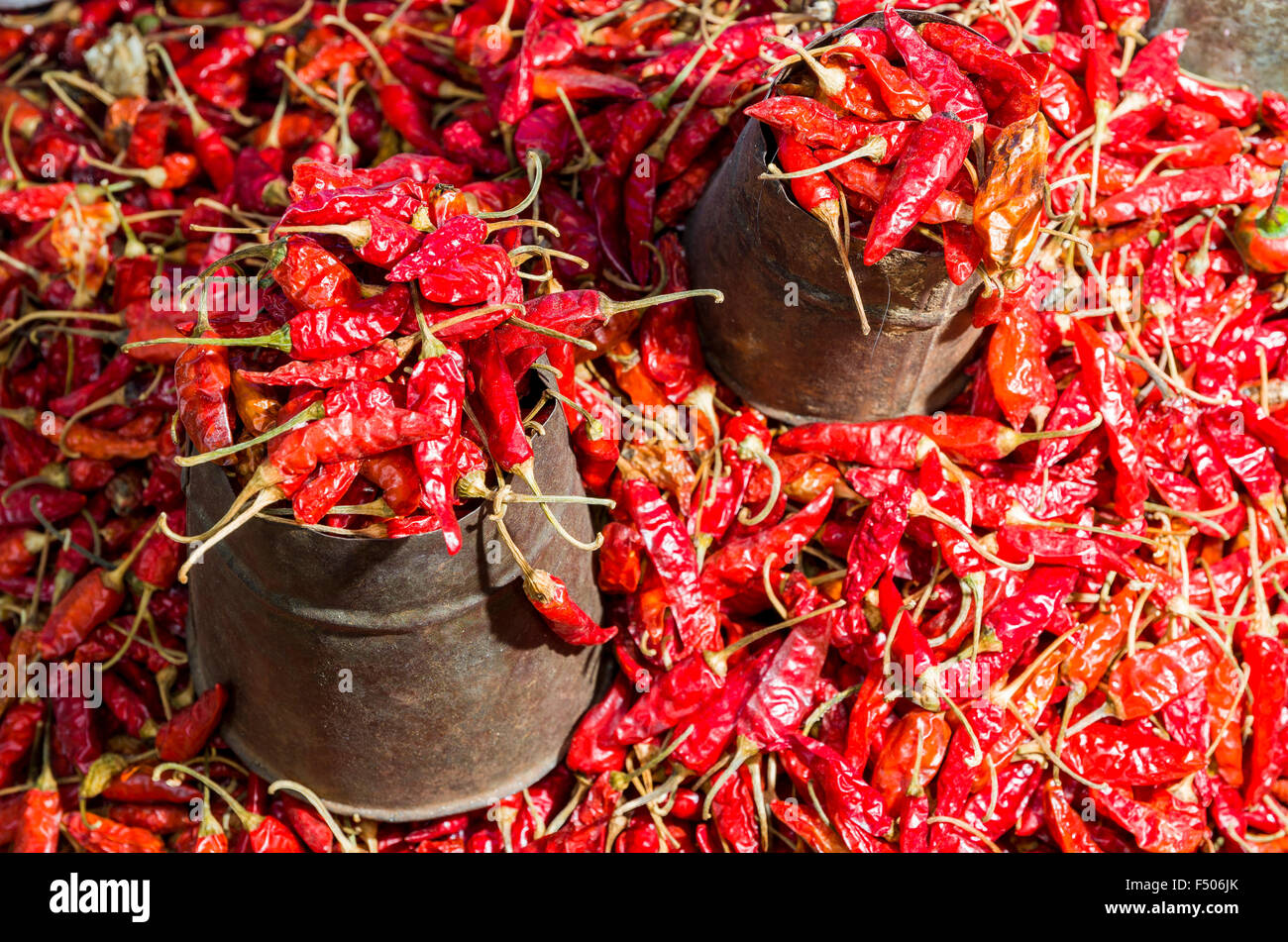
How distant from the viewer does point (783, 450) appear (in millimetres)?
3332

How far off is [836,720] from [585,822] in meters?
0.80

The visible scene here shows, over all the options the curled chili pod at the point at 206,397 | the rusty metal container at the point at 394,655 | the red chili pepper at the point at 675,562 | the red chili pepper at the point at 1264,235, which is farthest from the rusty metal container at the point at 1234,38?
the curled chili pod at the point at 206,397

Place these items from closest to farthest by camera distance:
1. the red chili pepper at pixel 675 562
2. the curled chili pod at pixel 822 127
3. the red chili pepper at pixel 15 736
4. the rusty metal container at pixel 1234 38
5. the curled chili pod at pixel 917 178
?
the curled chili pod at pixel 917 178 < the curled chili pod at pixel 822 127 < the red chili pepper at pixel 675 562 < the red chili pepper at pixel 15 736 < the rusty metal container at pixel 1234 38

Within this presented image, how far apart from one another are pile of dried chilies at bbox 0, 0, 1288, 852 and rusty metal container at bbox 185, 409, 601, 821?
0.12m

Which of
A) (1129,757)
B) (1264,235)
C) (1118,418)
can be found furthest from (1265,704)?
(1264,235)

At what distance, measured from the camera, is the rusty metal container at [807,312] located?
2.79m

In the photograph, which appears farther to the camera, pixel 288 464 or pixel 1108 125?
pixel 1108 125

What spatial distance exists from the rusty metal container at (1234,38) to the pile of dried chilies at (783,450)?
111 mm

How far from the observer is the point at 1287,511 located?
3.52 m

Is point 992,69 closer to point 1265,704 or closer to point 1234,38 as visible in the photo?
point 1234,38

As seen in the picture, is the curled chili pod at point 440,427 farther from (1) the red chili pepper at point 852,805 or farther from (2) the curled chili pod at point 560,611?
(1) the red chili pepper at point 852,805

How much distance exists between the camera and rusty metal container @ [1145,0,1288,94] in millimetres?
3602

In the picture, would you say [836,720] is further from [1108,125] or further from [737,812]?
[1108,125]
